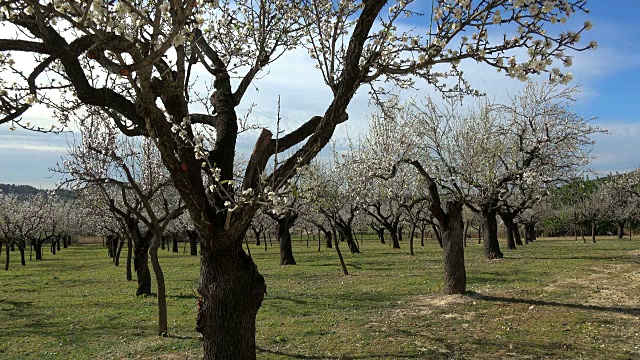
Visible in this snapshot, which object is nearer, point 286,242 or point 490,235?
point 490,235

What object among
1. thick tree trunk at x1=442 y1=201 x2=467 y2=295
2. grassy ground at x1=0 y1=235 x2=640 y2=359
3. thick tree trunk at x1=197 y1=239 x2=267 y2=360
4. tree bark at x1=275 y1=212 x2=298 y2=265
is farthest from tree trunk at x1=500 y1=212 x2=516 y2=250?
thick tree trunk at x1=197 y1=239 x2=267 y2=360

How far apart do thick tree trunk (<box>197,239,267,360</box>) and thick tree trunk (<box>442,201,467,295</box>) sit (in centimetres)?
870

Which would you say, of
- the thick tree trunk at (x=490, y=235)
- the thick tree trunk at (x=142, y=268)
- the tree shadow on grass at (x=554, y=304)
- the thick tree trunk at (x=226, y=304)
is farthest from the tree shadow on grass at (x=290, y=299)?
the thick tree trunk at (x=490, y=235)

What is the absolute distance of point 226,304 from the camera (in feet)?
19.9

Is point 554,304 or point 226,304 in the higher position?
point 226,304

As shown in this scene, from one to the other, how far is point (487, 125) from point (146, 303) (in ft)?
58.8

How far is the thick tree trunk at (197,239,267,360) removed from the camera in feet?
19.7

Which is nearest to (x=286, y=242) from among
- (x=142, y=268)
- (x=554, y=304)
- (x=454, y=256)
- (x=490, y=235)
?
(x=490, y=235)

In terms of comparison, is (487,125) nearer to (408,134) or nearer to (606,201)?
(408,134)

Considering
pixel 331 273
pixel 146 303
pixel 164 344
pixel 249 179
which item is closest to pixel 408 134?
pixel 331 273

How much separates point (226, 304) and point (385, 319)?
5.91m

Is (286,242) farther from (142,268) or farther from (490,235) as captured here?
(142,268)

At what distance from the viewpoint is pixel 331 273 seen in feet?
73.1

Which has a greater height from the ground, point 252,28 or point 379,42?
point 252,28
